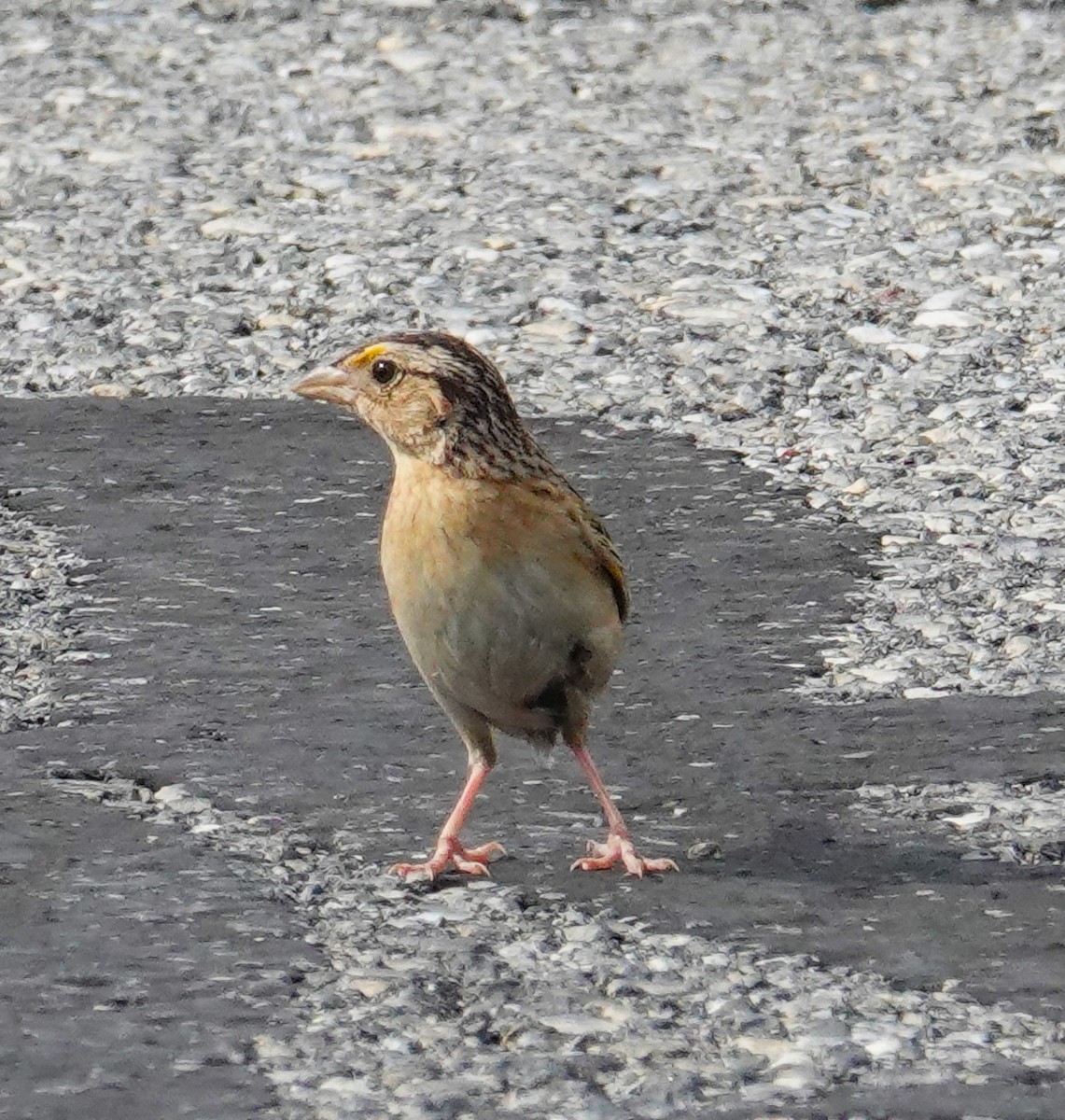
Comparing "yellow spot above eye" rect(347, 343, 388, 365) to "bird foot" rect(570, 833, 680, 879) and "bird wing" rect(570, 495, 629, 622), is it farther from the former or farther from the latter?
"bird foot" rect(570, 833, 680, 879)

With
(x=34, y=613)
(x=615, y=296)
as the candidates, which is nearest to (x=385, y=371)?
(x=34, y=613)

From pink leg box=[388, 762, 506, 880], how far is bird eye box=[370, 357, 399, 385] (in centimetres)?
89

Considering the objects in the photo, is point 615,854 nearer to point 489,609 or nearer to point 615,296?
point 489,609

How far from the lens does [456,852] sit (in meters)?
5.13

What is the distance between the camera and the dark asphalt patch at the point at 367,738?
15.7ft

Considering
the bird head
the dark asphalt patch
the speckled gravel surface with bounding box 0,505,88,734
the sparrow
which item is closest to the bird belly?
the sparrow

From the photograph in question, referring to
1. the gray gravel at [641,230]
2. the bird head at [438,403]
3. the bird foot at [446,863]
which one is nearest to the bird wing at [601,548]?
the bird head at [438,403]

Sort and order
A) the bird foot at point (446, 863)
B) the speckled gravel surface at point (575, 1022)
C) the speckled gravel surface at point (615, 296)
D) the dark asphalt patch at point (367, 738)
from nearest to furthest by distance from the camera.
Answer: the speckled gravel surface at point (575, 1022), the speckled gravel surface at point (615, 296), the dark asphalt patch at point (367, 738), the bird foot at point (446, 863)

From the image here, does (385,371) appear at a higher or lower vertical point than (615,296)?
higher

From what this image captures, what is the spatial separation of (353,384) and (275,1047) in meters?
1.56

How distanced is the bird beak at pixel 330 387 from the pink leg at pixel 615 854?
959mm

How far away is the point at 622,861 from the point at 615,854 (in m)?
0.03

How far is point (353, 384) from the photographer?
5273mm

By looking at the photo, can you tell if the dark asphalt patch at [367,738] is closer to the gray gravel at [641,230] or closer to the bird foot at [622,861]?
the bird foot at [622,861]
